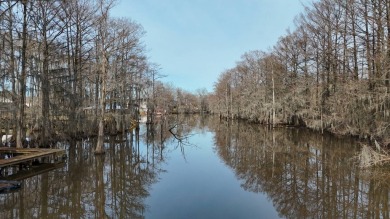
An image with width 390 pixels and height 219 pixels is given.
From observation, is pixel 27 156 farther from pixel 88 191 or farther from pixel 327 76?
pixel 327 76

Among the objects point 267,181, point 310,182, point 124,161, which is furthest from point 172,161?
point 310,182

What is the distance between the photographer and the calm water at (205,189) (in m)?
7.57

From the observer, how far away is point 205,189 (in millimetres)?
10172

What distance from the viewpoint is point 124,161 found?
15000 mm

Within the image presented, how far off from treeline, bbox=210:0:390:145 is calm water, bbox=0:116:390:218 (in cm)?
451

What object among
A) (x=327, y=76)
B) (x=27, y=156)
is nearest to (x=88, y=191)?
(x=27, y=156)

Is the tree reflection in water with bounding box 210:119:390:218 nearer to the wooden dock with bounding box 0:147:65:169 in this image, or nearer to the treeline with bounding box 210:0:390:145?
the treeline with bounding box 210:0:390:145

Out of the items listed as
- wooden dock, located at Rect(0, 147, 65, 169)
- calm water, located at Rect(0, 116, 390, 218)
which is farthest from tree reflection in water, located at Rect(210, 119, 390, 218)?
wooden dock, located at Rect(0, 147, 65, 169)

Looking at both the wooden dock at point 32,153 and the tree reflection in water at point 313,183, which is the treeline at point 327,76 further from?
the wooden dock at point 32,153

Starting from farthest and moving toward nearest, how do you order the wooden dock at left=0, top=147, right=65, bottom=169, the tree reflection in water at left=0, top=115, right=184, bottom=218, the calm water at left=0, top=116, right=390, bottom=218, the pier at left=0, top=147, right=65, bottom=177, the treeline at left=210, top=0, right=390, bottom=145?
the treeline at left=210, top=0, right=390, bottom=145, the wooden dock at left=0, top=147, right=65, bottom=169, the pier at left=0, top=147, right=65, bottom=177, the calm water at left=0, top=116, right=390, bottom=218, the tree reflection in water at left=0, top=115, right=184, bottom=218

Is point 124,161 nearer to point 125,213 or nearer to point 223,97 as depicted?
point 125,213

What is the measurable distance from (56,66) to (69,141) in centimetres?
544

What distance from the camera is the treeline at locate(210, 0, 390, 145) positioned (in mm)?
16859

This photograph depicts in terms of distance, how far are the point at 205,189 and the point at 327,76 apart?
25.0 meters
